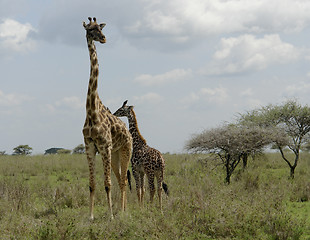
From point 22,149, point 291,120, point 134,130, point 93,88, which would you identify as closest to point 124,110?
point 134,130

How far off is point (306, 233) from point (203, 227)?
214cm

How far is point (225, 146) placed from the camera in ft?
42.8

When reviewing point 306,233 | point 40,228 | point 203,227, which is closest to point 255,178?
point 306,233

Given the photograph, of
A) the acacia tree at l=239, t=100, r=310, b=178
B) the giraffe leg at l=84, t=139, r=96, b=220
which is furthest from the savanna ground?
the acacia tree at l=239, t=100, r=310, b=178

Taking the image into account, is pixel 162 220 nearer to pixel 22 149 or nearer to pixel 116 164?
pixel 116 164

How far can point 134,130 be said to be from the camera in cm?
962

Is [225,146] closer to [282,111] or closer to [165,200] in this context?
[165,200]

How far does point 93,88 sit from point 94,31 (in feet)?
3.51

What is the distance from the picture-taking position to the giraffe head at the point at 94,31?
7746mm

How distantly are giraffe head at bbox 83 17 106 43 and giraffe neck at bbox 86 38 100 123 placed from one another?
134 millimetres

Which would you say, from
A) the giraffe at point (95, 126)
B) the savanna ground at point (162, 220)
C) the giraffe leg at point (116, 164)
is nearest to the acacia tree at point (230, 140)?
the savanna ground at point (162, 220)

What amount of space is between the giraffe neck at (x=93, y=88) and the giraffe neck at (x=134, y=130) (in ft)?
5.73

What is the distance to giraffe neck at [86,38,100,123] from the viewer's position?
7718 mm

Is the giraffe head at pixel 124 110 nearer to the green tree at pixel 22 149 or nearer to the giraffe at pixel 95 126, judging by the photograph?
the giraffe at pixel 95 126
